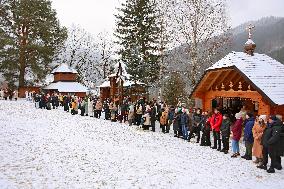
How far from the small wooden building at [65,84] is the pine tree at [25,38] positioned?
86.1 inches

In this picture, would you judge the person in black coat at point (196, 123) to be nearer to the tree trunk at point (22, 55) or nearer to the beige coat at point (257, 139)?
the beige coat at point (257, 139)

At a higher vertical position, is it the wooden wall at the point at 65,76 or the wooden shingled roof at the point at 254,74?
the wooden wall at the point at 65,76

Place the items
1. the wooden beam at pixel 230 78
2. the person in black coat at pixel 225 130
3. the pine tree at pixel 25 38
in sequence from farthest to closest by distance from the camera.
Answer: the pine tree at pixel 25 38
the wooden beam at pixel 230 78
the person in black coat at pixel 225 130

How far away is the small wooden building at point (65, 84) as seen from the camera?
165ft

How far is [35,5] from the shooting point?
1924 inches

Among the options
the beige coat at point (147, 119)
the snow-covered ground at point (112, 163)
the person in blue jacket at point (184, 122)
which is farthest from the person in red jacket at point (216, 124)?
the beige coat at point (147, 119)

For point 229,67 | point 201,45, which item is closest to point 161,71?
point 201,45

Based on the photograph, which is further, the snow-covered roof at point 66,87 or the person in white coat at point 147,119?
the snow-covered roof at point 66,87

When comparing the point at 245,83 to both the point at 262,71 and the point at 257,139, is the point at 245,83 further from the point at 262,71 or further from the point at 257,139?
the point at 257,139

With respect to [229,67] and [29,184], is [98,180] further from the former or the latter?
[229,67]

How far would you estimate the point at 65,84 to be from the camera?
51562mm

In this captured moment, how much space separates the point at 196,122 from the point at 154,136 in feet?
7.57

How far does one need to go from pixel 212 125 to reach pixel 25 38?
36.9 meters

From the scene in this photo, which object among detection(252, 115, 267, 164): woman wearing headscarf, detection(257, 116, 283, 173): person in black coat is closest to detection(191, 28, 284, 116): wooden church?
detection(252, 115, 267, 164): woman wearing headscarf
